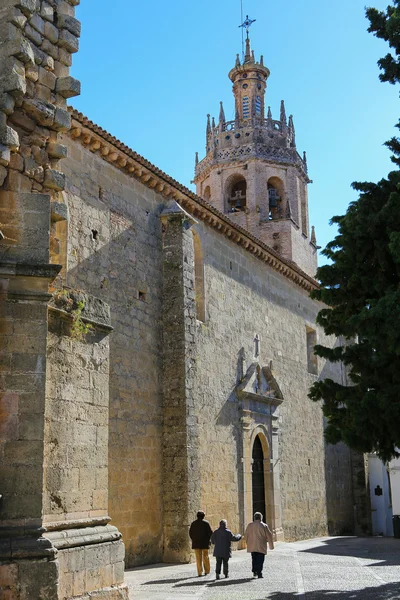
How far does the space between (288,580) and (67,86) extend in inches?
305

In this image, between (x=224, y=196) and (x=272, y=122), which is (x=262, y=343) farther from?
(x=272, y=122)

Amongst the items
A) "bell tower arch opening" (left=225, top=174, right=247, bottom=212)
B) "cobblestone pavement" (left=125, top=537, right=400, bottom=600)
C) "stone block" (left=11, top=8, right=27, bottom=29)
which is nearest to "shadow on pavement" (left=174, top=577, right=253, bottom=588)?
"cobblestone pavement" (left=125, top=537, right=400, bottom=600)

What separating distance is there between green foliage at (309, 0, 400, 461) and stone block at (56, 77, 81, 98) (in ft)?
14.2

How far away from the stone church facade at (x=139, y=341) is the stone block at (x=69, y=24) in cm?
1

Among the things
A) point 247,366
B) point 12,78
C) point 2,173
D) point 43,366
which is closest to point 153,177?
point 247,366

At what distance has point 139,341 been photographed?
13273 millimetres

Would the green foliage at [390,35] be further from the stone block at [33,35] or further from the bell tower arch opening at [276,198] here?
the bell tower arch opening at [276,198]

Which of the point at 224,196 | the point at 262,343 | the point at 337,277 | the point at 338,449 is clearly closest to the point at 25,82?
the point at 337,277

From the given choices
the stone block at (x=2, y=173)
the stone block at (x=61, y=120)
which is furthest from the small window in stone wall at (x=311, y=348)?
the stone block at (x=2, y=173)

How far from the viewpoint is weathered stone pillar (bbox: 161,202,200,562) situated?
1307 centimetres

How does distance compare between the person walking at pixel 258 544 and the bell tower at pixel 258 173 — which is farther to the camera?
the bell tower at pixel 258 173

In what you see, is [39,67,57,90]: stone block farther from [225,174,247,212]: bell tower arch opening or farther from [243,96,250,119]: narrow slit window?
[243,96,250,119]: narrow slit window

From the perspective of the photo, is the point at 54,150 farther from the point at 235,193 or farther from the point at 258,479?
the point at 235,193

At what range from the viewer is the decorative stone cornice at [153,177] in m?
12.3
